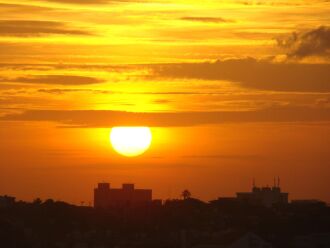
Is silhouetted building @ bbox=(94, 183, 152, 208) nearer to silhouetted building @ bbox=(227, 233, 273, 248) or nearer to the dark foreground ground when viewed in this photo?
the dark foreground ground

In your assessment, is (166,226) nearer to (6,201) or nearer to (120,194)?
(6,201)

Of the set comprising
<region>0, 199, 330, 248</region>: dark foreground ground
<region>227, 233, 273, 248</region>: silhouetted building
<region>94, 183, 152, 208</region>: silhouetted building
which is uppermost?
<region>94, 183, 152, 208</region>: silhouetted building

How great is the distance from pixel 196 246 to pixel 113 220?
1024 inches

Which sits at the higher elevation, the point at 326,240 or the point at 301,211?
the point at 301,211

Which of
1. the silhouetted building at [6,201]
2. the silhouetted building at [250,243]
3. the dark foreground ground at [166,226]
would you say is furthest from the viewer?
the silhouetted building at [6,201]

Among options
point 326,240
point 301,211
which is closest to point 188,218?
point 301,211

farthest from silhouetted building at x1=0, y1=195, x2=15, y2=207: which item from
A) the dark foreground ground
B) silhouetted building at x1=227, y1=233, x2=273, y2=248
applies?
silhouetted building at x1=227, y1=233, x2=273, y2=248

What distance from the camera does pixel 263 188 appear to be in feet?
561

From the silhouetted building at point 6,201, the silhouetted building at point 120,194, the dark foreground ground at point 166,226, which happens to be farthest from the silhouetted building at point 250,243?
the silhouetted building at point 120,194

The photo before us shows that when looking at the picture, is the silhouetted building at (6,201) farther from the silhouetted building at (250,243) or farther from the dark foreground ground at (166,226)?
the silhouetted building at (250,243)

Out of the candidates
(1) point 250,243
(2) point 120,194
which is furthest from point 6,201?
(1) point 250,243

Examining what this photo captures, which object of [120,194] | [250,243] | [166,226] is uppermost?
[120,194]

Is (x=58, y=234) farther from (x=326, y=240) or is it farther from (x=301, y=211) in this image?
(x=301, y=211)

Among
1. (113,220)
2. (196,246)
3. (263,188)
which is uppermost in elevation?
(263,188)
